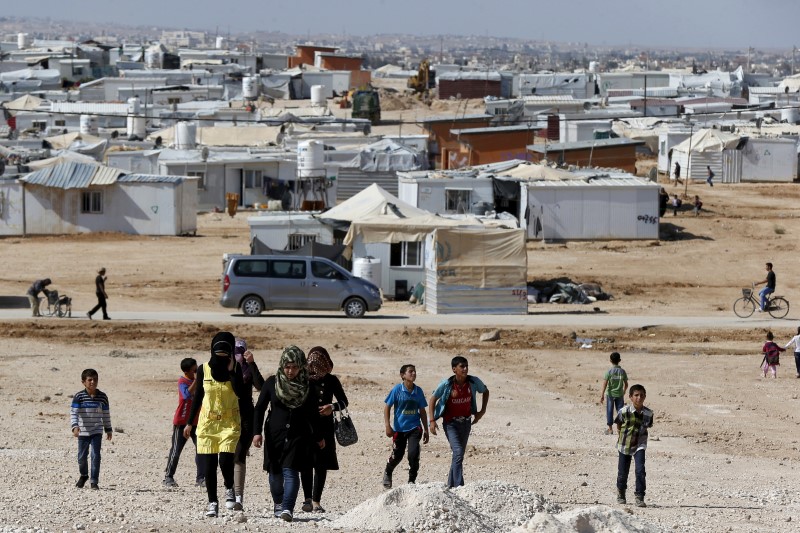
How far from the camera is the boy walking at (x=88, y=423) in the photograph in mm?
11195

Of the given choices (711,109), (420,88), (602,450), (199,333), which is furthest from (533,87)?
(602,450)

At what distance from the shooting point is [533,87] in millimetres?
99938

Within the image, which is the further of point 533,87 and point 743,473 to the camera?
point 533,87

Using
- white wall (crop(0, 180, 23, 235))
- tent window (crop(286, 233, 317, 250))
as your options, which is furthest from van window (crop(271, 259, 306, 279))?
white wall (crop(0, 180, 23, 235))

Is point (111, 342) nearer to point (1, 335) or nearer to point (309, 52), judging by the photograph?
point (1, 335)

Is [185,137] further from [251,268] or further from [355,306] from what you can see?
[355,306]

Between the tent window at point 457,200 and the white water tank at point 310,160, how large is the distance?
4.18 meters

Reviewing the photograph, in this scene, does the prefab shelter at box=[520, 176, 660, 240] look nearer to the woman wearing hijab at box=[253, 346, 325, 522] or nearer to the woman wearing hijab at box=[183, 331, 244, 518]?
the woman wearing hijab at box=[253, 346, 325, 522]

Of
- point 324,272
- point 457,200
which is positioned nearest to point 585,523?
point 324,272

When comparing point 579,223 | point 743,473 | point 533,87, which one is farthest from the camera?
point 533,87

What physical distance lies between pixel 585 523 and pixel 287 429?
2217 mm

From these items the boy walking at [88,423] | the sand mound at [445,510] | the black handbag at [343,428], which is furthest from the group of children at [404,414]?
the sand mound at [445,510]

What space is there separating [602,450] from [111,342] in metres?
10.6

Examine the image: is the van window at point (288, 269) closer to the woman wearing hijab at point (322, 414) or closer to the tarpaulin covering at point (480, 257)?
the tarpaulin covering at point (480, 257)
